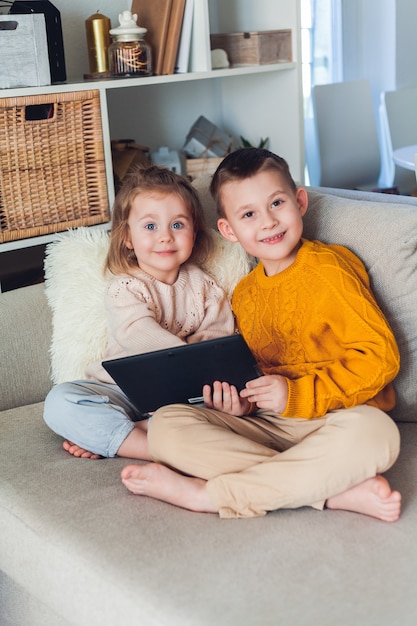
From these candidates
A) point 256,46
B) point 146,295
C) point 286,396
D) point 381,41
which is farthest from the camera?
point 381,41

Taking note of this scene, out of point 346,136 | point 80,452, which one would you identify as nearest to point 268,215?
point 80,452

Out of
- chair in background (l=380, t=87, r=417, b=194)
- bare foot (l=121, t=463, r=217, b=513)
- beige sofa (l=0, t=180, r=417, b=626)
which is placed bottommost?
beige sofa (l=0, t=180, r=417, b=626)

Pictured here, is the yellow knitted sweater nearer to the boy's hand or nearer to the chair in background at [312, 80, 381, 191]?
the boy's hand

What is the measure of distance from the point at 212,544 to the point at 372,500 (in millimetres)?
245

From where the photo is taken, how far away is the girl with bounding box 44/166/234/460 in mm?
1573

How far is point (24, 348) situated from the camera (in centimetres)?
177

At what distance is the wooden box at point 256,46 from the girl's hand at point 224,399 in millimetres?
1432

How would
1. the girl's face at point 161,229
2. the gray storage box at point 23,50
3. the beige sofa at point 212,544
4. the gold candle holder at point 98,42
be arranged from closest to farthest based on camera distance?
the beige sofa at point 212,544 → the girl's face at point 161,229 → the gray storage box at point 23,50 → the gold candle holder at point 98,42

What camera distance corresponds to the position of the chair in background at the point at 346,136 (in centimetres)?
363

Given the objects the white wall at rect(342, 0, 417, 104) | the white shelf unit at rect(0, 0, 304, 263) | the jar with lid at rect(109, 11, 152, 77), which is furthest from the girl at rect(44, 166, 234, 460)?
the white wall at rect(342, 0, 417, 104)

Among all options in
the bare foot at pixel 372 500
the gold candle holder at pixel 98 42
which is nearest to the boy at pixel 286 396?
the bare foot at pixel 372 500

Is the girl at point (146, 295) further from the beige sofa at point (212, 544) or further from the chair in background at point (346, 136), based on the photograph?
the chair in background at point (346, 136)

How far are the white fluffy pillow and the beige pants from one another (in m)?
0.35

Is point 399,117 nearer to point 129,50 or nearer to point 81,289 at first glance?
point 129,50
